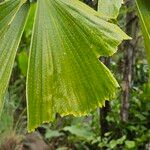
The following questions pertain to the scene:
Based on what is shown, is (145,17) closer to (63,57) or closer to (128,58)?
(63,57)

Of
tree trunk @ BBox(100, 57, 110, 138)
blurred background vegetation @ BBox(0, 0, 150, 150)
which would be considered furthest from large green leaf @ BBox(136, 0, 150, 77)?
tree trunk @ BBox(100, 57, 110, 138)

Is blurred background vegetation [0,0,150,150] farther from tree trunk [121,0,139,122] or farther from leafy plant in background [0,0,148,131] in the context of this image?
leafy plant in background [0,0,148,131]

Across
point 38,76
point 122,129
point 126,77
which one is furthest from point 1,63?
point 122,129

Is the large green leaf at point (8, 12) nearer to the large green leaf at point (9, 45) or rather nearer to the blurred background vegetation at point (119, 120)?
the large green leaf at point (9, 45)

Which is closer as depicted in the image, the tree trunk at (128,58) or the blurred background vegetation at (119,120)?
the tree trunk at (128,58)

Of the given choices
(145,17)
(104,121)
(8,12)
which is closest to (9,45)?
(8,12)

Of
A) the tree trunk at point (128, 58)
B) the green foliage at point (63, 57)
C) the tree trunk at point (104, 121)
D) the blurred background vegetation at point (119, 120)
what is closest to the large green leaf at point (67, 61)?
the green foliage at point (63, 57)

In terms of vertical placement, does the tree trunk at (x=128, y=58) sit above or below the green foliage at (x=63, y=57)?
below

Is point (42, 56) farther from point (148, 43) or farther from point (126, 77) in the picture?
point (126, 77)
